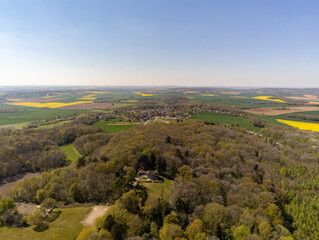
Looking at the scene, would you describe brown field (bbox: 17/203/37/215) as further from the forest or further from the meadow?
the meadow

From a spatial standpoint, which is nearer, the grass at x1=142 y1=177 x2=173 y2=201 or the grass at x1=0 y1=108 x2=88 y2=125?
the grass at x1=142 y1=177 x2=173 y2=201

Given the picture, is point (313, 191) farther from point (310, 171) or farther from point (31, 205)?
point (31, 205)

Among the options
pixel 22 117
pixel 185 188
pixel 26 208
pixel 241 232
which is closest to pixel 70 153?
pixel 26 208

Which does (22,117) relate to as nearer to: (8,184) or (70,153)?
(70,153)

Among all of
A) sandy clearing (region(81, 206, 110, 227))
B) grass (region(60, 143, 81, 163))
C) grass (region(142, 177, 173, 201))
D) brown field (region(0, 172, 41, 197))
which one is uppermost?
grass (region(142, 177, 173, 201))

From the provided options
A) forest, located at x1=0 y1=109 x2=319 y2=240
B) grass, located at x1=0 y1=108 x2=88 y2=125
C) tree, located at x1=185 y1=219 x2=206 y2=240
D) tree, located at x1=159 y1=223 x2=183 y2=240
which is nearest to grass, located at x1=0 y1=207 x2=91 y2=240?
forest, located at x1=0 y1=109 x2=319 y2=240

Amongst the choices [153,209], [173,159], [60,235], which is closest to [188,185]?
[153,209]
